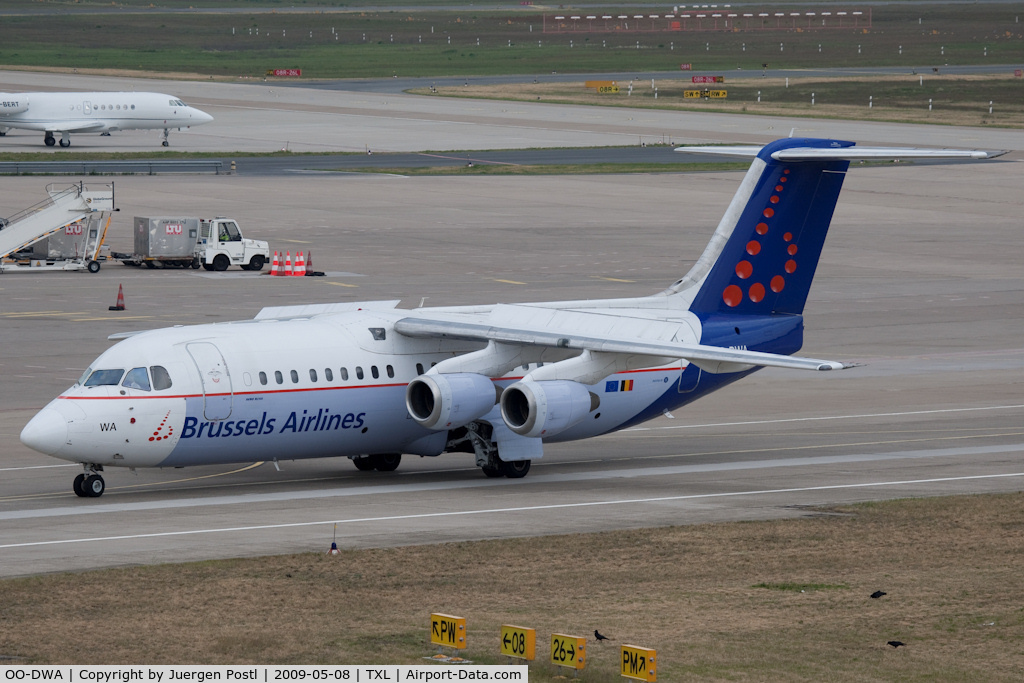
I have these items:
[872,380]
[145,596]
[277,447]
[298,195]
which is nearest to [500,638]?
[145,596]

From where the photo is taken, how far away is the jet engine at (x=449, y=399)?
30125mm

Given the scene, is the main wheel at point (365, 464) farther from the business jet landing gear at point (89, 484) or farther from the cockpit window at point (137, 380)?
the business jet landing gear at point (89, 484)

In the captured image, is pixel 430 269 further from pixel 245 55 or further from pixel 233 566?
pixel 245 55

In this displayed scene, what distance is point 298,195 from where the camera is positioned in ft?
282

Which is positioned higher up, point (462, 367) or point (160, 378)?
point (462, 367)

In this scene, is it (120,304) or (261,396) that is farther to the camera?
(120,304)

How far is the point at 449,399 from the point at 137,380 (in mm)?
5634

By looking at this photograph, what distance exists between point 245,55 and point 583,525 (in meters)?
170

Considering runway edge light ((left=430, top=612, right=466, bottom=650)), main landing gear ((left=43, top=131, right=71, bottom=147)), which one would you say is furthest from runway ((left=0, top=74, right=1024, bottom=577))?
main landing gear ((left=43, top=131, right=71, bottom=147))

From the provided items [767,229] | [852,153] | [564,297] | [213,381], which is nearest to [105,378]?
[213,381]

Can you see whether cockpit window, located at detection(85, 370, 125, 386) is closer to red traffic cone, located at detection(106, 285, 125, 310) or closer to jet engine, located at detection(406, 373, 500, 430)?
jet engine, located at detection(406, 373, 500, 430)

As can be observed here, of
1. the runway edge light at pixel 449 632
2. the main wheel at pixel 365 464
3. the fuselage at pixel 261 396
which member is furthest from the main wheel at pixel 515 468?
the runway edge light at pixel 449 632

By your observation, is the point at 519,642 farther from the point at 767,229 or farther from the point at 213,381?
the point at 767,229

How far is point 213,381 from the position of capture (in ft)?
95.8
